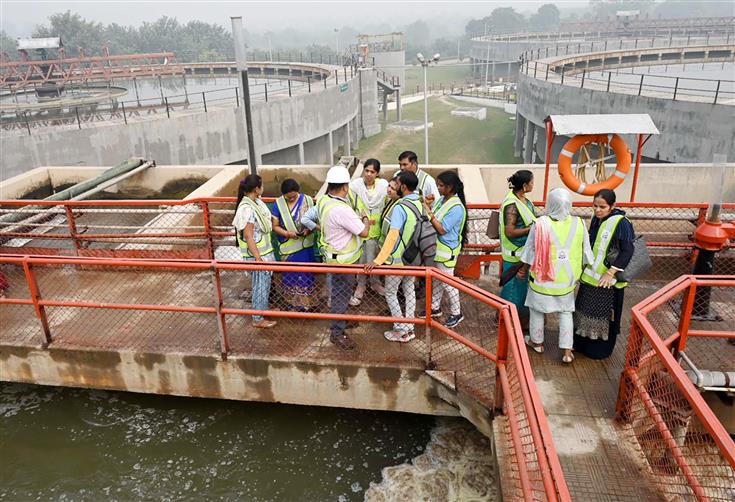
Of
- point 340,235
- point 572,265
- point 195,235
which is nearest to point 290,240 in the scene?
point 340,235

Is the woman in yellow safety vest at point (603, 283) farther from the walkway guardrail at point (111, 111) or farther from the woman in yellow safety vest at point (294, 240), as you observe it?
the walkway guardrail at point (111, 111)

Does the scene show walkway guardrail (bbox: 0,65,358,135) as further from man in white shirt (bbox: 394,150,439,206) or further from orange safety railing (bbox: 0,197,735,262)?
man in white shirt (bbox: 394,150,439,206)

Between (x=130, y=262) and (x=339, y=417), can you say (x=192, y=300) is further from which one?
(x=339, y=417)

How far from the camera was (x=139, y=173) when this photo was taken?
41.0 ft

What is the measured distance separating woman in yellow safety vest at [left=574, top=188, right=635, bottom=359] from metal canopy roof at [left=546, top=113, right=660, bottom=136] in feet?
9.57

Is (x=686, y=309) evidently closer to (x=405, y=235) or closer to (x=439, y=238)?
(x=439, y=238)

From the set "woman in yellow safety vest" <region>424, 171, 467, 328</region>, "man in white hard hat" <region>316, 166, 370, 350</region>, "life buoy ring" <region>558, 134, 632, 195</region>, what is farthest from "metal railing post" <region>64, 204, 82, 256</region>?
"life buoy ring" <region>558, 134, 632, 195</region>

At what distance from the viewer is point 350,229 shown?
5.23 metres

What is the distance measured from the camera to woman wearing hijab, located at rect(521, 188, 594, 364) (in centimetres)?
473

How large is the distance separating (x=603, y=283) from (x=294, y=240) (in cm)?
293

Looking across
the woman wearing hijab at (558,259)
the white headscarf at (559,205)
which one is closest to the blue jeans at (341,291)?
the woman wearing hijab at (558,259)

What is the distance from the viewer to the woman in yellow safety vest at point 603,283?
4824 mm

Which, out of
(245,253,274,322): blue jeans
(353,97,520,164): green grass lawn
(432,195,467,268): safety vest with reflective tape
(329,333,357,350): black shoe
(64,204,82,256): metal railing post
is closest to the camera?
(432,195,467,268): safety vest with reflective tape

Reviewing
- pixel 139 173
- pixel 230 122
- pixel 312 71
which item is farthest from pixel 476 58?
pixel 139 173
